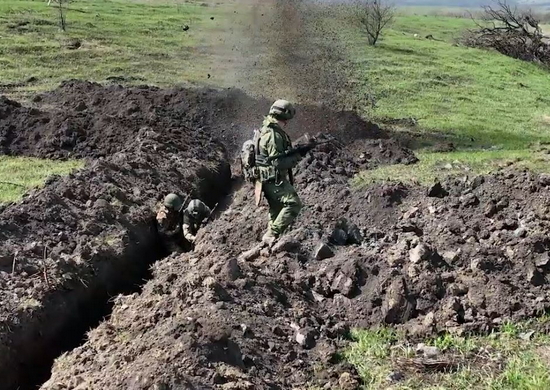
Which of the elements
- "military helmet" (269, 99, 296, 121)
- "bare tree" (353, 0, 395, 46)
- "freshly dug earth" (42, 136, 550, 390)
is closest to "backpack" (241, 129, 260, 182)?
"military helmet" (269, 99, 296, 121)

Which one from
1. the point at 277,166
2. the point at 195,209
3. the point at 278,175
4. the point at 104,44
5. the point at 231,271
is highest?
the point at 104,44

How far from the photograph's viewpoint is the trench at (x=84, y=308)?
733 cm

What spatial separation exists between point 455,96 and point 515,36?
11.2 meters

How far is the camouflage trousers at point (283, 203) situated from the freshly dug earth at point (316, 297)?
35 cm

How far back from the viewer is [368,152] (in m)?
14.5

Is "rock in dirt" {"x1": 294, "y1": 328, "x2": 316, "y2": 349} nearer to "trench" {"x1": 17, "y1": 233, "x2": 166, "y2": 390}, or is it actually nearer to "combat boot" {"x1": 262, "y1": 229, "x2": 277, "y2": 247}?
"combat boot" {"x1": 262, "y1": 229, "x2": 277, "y2": 247}

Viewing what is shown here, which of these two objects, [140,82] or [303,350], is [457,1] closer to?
[140,82]

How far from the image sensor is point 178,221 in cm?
1062

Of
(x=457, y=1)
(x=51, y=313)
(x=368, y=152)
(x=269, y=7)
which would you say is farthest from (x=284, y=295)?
(x=457, y=1)

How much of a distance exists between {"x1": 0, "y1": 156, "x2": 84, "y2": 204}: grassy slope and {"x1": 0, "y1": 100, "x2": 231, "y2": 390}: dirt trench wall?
749 millimetres

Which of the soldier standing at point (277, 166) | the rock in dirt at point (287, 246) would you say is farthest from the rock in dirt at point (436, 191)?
the rock in dirt at point (287, 246)

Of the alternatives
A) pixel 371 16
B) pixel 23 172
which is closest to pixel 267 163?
pixel 23 172

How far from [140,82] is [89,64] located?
2.41m

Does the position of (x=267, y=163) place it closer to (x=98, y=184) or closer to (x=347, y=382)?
(x=98, y=184)
